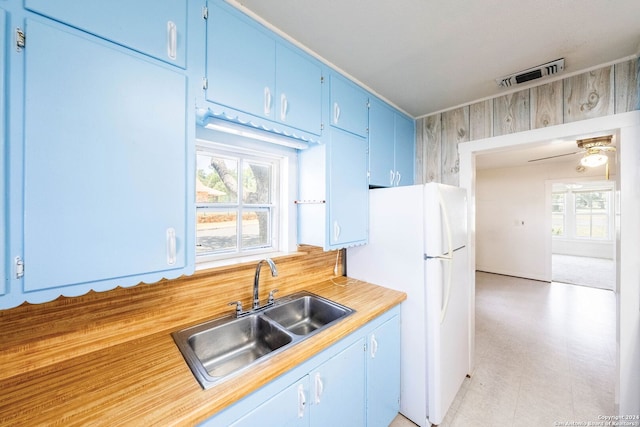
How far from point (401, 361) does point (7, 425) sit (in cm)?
188

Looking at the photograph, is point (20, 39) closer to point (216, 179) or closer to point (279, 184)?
point (216, 179)

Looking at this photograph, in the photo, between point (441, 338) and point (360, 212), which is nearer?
point (441, 338)

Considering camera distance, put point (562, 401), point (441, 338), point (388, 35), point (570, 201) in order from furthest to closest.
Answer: point (570, 201), point (562, 401), point (441, 338), point (388, 35)

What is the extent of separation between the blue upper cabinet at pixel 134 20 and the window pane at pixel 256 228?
0.95 meters

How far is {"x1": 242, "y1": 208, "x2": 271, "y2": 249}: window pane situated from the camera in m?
1.66

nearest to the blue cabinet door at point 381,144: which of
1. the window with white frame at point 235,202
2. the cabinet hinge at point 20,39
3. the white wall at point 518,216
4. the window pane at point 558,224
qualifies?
the window with white frame at point 235,202

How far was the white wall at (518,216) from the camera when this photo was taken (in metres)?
4.90

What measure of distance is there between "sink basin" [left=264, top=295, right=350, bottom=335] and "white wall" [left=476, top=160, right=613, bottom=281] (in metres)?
5.61

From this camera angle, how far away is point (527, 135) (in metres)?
1.88

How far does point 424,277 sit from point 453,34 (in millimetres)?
1479

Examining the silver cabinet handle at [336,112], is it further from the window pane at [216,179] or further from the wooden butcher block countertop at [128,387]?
the wooden butcher block countertop at [128,387]

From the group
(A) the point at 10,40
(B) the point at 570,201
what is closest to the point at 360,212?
(A) the point at 10,40

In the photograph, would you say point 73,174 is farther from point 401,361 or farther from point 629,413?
point 629,413

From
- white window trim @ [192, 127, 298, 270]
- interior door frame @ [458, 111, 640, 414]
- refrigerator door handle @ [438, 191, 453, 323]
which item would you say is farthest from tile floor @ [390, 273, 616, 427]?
white window trim @ [192, 127, 298, 270]
